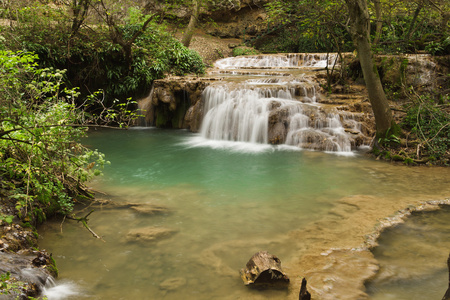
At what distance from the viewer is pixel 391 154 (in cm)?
873

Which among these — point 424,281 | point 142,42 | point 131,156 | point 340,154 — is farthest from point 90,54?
point 424,281

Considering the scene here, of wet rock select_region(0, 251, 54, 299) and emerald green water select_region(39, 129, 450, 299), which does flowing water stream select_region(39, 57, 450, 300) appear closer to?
emerald green water select_region(39, 129, 450, 299)

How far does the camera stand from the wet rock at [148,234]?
468 cm

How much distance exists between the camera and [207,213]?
566cm

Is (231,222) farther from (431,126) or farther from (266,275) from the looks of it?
(431,126)

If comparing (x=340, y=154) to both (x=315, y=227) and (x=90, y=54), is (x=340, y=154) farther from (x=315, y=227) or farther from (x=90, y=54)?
(x=90, y=54)

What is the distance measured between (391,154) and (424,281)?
5.67m

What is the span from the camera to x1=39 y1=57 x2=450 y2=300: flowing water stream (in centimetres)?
372

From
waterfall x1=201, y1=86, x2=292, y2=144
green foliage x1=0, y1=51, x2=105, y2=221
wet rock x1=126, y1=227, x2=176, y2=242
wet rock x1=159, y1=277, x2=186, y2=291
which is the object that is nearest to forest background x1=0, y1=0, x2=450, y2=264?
green foliage x1=0, y1=51, x2=105, y2=221

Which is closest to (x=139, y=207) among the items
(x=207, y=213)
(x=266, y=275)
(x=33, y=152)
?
(x=207, y=213)

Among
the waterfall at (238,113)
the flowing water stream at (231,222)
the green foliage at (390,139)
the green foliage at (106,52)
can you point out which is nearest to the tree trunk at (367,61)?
the green foliage at (390,139)

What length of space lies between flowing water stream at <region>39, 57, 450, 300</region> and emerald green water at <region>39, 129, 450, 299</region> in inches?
0.7

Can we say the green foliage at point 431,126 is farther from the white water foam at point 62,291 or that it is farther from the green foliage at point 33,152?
the white water foam at point 62,291

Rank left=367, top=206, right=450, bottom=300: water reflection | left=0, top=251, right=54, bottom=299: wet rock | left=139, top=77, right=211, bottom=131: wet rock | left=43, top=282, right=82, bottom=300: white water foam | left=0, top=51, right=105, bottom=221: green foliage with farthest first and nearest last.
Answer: left=139, top=77, right=211, bottom=131: wet rock, left=0, top=51, right=105, bottom=221: green foliage, left=367, top=206, right=450, bottom=300: water reflection, left=43, top=282, right=82, bottom=300: white water foam, left=0, top=251, right=54, bottom=299: wet rock
